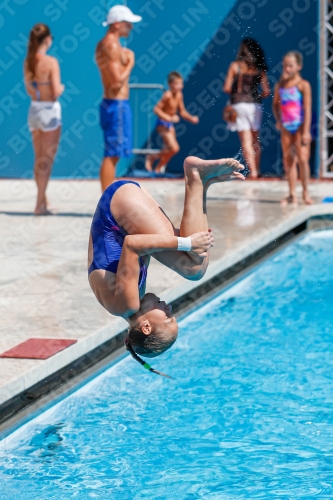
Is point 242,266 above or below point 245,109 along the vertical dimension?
below

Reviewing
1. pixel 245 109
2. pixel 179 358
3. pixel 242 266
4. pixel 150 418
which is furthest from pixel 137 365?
pixel 245 109

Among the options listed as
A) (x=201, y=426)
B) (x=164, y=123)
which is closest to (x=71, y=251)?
(x=201, y=426)

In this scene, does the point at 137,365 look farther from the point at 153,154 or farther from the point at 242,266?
the point at 153,154

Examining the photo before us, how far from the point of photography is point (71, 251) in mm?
7820

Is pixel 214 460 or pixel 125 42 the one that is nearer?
pixel 214 460

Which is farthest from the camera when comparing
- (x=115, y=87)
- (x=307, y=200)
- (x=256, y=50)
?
(x=256, y=50)

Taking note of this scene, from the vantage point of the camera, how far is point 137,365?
19.0 feet

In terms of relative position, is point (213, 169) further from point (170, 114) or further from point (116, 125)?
point (170, 114)

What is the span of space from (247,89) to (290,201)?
84.4 inches

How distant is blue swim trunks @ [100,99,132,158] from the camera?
9.25 metres

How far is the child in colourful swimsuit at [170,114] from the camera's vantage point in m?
13.4

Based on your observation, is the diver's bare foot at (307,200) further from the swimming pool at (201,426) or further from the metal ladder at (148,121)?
the metal ladder at (148,121)

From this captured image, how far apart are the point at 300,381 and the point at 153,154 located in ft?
29.4

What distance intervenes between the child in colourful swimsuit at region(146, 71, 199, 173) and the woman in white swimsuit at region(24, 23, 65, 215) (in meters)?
4.18
